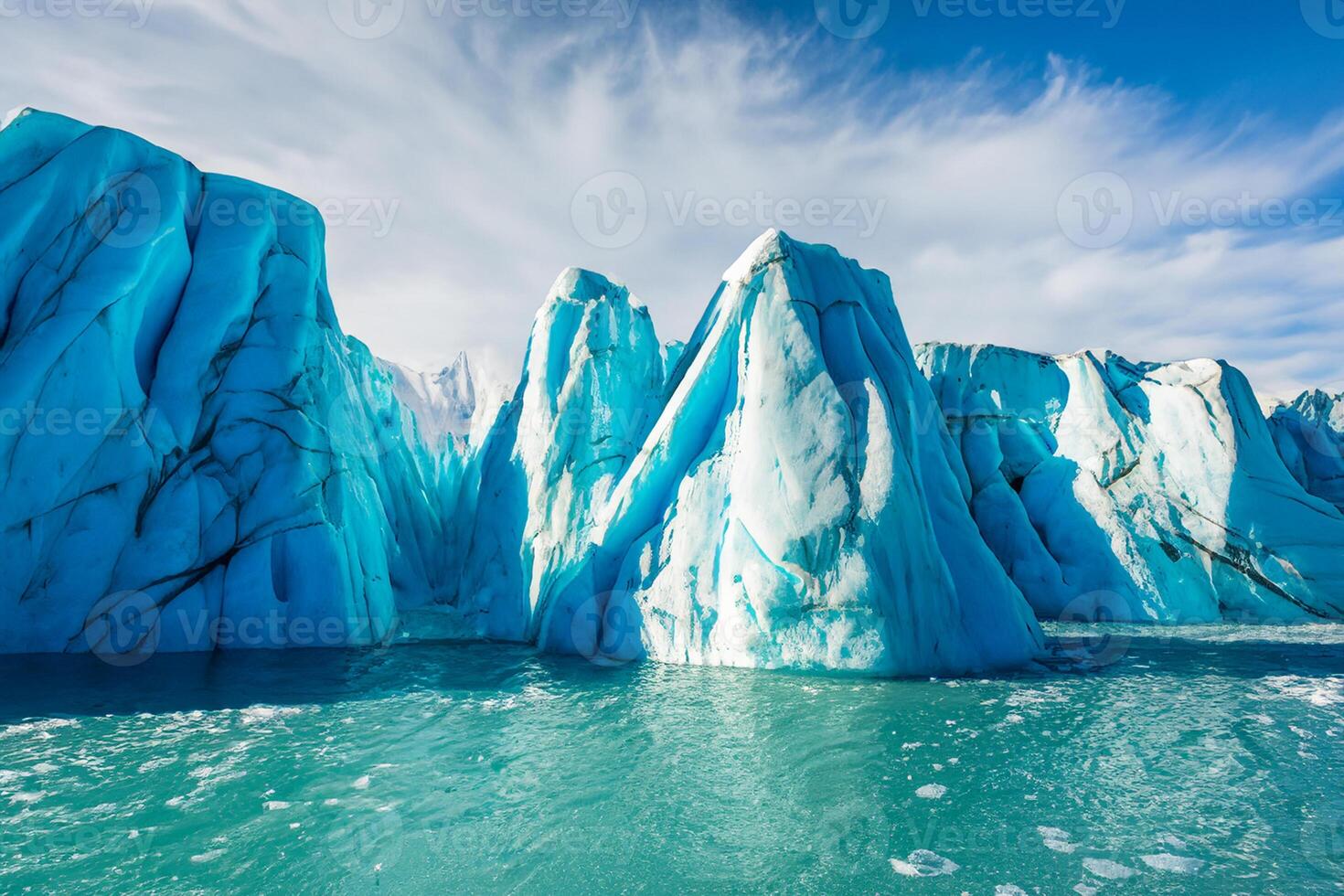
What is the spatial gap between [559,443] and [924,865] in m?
8.00

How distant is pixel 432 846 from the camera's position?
3355mm

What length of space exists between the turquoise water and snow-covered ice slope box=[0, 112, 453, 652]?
1.71 meters

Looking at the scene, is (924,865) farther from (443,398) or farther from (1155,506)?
(443,398)

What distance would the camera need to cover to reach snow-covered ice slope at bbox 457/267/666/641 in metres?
9.75

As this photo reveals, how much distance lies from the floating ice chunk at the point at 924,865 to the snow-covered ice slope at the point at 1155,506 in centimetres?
1024

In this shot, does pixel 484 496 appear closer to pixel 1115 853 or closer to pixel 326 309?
pixel 326 309

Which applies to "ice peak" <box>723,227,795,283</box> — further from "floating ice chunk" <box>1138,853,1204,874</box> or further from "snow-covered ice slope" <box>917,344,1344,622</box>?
"snow-covered ice slope" <box>917,344,1344,622</box>

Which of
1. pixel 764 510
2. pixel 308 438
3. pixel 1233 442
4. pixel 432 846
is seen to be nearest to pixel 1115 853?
pixel 432 846

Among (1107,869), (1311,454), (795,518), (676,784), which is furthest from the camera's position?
(1311,454)

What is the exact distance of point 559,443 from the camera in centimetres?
Answer: 1030

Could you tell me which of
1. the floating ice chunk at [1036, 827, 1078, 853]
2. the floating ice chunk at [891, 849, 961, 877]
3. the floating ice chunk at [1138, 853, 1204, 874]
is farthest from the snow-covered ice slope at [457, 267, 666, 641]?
the floating ice chunk at [1138, 853, 1204, 874]

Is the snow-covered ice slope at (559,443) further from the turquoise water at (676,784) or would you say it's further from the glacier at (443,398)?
the glacier at (443,398)

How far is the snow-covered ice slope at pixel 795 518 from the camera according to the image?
6.92 meters

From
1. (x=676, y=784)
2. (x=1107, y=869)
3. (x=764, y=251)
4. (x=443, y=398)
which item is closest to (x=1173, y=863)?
(x=1107, y=869)
